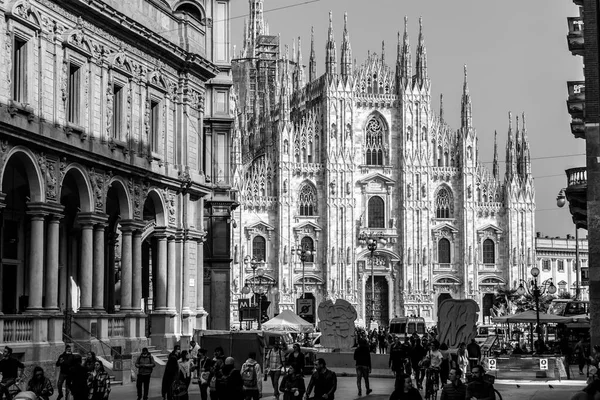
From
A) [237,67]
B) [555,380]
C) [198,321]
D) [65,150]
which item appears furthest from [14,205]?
[237,67]

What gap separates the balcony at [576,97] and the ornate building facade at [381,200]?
5202cm

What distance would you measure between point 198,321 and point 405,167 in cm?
5617

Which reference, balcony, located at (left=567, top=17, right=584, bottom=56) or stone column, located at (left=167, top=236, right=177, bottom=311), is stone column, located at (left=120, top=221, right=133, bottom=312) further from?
balcony, located at (left=567, top=17, right=584, bottom=56)

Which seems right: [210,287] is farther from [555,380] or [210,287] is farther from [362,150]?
[362,150]

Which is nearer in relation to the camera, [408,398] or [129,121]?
[408,398]

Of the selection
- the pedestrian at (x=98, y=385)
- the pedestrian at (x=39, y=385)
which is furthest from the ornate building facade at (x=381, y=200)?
the pedestrian at (x=39, y=385)

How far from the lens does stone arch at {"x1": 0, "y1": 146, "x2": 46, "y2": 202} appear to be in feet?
95.7

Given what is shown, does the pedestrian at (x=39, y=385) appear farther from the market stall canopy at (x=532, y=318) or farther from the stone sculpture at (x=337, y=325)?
the market stall canopy at (x=532, y=318)

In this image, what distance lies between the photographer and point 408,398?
17.1 meters

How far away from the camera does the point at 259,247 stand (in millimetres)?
93750

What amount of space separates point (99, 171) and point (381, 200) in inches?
2514

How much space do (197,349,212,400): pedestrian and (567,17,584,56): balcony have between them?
19086 millimetres

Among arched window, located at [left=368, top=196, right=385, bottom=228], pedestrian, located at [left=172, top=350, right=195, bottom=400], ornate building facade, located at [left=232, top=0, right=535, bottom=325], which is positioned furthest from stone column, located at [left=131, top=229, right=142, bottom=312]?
arched window, located at [left=368, top=196, right=385, bottom=228]

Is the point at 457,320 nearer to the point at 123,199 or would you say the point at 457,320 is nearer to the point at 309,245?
the point at 123,199
